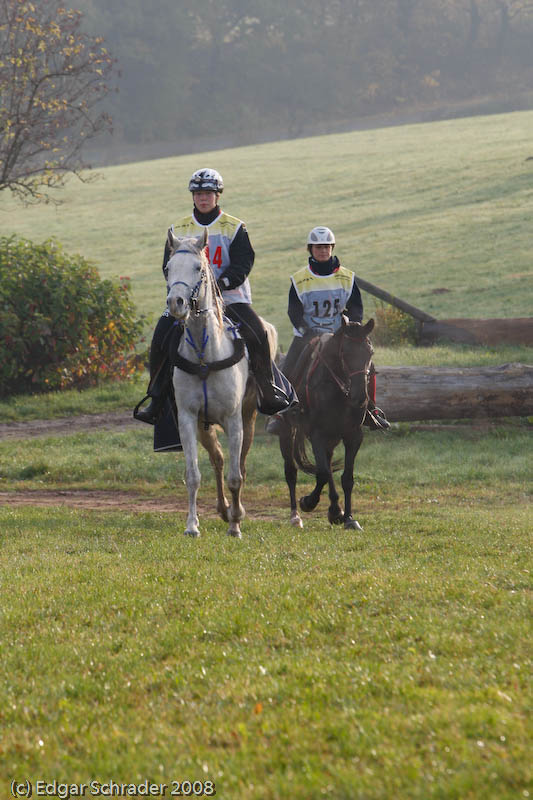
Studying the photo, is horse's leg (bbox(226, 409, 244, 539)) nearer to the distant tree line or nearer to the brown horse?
the brown horse

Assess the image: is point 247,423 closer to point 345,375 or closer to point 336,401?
point 336,401

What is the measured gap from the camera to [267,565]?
8977mm

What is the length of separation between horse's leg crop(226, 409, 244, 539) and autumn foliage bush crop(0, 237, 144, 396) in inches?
436

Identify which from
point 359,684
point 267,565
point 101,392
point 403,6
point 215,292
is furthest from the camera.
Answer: point 403,6

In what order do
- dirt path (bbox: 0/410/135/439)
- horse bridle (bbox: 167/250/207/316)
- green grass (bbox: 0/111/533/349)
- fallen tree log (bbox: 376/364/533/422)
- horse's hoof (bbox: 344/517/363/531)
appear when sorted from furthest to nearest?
green grass (bbox: 0/111/533/349)
dirt path (bbox: 0/410/135/439)
fallen tree log (bbox: 376/364/533/422)
horse's hoof (bbox: 344/517/363/531)
horse bridle (bbox: 167/250/207/316)

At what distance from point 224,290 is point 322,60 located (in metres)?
85.3

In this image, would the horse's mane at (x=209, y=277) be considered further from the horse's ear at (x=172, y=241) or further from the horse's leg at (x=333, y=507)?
the horse's leg at (x=333, y=507)

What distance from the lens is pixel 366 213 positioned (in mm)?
45688

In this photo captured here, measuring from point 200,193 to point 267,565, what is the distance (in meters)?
4.73

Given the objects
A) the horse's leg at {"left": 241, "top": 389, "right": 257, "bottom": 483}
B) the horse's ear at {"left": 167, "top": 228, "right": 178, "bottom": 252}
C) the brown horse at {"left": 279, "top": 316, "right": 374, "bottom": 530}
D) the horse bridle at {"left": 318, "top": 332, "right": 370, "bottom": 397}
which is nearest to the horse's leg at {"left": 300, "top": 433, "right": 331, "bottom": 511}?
the brown horse at {"left": 279, "top": 316, "right": 374, "bottom": 530}

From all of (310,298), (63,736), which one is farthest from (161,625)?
(310,298)

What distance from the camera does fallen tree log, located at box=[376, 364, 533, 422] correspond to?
1784 centimetres

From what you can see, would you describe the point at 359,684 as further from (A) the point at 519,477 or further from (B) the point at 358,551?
(A) the point at 519,477

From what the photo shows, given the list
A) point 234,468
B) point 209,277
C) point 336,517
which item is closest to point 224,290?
point 209,277
